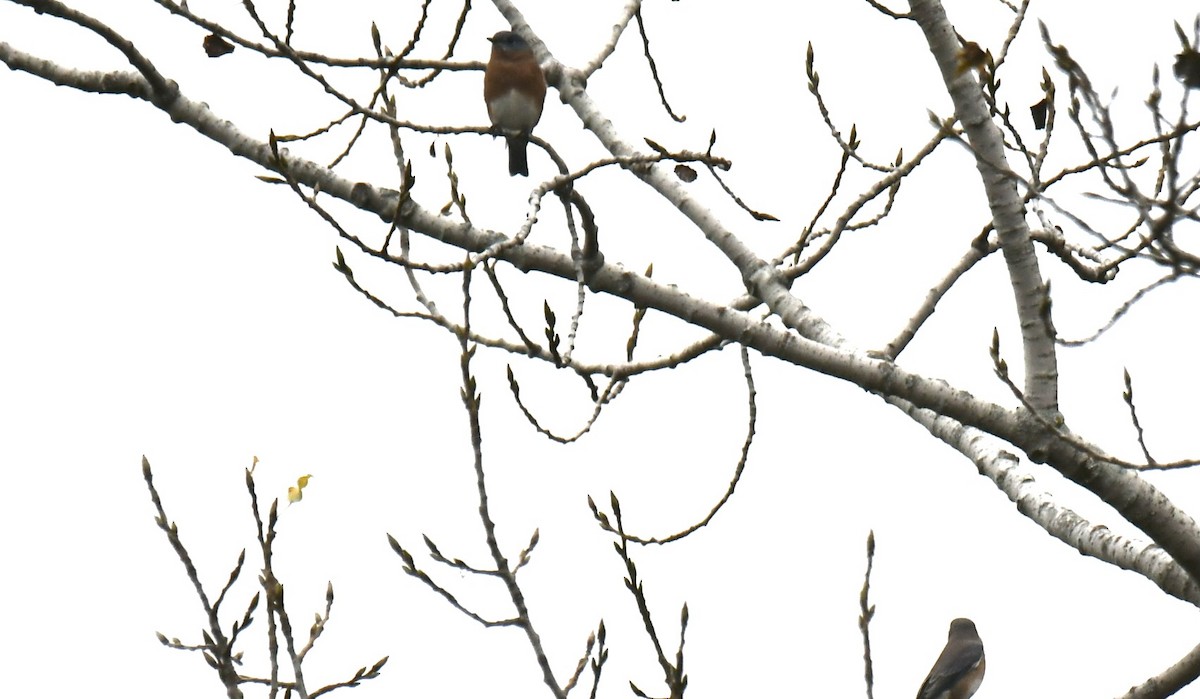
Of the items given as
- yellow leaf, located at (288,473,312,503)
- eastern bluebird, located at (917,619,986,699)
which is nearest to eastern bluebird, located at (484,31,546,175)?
yellow leaf, located at (288,473,312,503)

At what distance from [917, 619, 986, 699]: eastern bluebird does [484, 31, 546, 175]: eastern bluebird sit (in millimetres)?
3872

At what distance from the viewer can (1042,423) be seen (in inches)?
113

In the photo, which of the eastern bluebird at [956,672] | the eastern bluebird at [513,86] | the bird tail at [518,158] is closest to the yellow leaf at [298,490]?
the eastern bluebird at [513,86]

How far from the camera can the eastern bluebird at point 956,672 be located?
747 cm

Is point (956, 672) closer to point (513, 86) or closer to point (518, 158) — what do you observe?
point (518, 158)

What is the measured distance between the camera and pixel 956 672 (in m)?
7.56

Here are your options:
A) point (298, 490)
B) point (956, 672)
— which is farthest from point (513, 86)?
point (956, 672)

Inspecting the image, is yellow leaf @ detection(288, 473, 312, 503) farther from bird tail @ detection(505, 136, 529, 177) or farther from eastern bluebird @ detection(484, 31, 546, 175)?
bird tail @ detection(505, 136, 529, 177)

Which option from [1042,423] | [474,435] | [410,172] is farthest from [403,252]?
[1042,423]

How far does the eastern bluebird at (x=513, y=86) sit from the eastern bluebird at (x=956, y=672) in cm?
387

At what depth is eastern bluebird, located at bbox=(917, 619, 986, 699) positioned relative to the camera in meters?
7.47

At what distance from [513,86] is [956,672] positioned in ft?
13.6

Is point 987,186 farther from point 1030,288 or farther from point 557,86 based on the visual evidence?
point 557,86

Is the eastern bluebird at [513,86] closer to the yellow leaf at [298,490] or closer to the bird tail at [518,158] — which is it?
the bird tail at [518,158]
